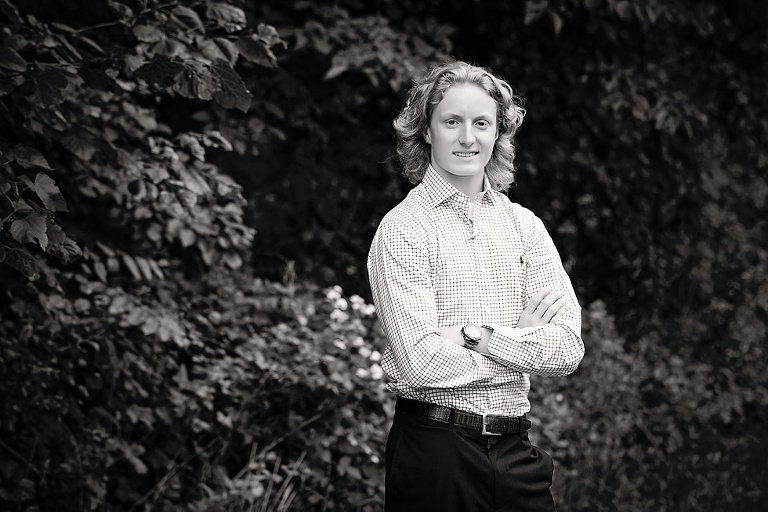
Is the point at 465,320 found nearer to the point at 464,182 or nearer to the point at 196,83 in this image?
the point at 464,182

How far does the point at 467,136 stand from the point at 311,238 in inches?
130

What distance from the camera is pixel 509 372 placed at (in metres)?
2.64

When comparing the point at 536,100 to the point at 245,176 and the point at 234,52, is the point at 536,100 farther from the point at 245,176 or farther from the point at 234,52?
the point at 234,52

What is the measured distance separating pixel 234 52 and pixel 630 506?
118 inches

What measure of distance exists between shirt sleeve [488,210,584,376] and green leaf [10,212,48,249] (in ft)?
3.97

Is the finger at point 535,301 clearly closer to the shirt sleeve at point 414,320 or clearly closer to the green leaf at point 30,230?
the shirt sleeve at point 414,320

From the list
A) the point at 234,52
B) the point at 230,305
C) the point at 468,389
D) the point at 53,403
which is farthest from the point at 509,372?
the point at 230,305

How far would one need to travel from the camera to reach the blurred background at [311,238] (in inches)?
142

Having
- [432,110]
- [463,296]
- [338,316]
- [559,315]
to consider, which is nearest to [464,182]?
[432,110]

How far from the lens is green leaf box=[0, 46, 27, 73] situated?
3.02 meters

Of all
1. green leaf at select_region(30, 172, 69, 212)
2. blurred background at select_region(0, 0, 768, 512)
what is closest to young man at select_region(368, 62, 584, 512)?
blurred background at select_region(0, 0, 768, 512)

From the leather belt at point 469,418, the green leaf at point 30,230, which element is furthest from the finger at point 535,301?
the green leaf at point 30,230

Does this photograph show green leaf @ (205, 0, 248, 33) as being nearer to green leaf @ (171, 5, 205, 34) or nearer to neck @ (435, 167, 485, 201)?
green leaf @ (171, 5, 205, 34)

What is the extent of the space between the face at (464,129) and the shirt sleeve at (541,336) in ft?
0.89
